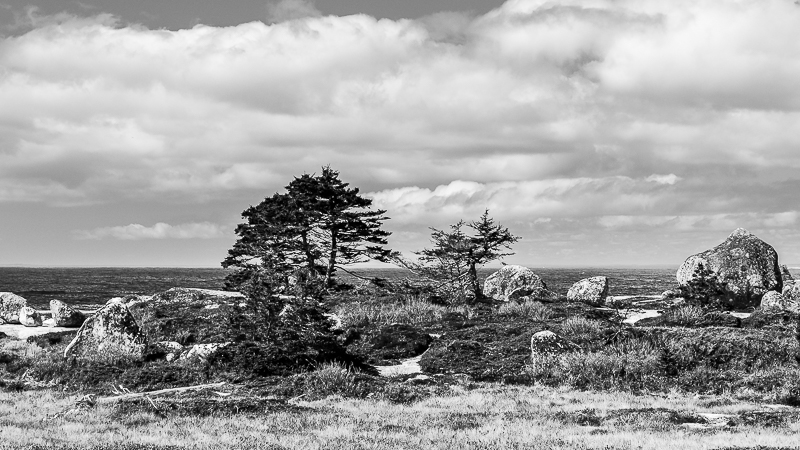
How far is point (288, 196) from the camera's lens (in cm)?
3794

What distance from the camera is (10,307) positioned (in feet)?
114

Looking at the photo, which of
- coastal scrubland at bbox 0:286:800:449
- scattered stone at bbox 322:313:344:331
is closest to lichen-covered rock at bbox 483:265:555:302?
scattered stone at bbox 322:313:344:331

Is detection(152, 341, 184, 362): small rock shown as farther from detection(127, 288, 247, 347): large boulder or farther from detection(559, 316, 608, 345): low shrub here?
detection(559, 316, 608, 345): low shrub

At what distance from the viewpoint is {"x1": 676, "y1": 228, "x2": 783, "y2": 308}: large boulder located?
3688 cm

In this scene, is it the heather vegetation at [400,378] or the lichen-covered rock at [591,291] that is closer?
the heather vegetation at [400,378]

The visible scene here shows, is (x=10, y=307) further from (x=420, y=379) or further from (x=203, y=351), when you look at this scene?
(x=420, y=379)

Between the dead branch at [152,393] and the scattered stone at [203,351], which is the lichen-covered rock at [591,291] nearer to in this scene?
the scattered stone at [203,351]

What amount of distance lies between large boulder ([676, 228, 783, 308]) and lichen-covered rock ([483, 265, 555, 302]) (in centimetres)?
832

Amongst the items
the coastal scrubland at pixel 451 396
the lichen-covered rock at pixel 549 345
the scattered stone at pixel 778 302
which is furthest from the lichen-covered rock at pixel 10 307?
the scattered stone at pixel 778 302

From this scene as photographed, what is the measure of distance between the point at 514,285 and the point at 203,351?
25.2 metres

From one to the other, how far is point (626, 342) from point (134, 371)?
45.4ft

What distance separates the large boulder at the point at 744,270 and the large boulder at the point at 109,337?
94.4 feet

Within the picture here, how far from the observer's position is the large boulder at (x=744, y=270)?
36.9 m

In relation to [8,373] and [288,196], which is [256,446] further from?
[288,196]
